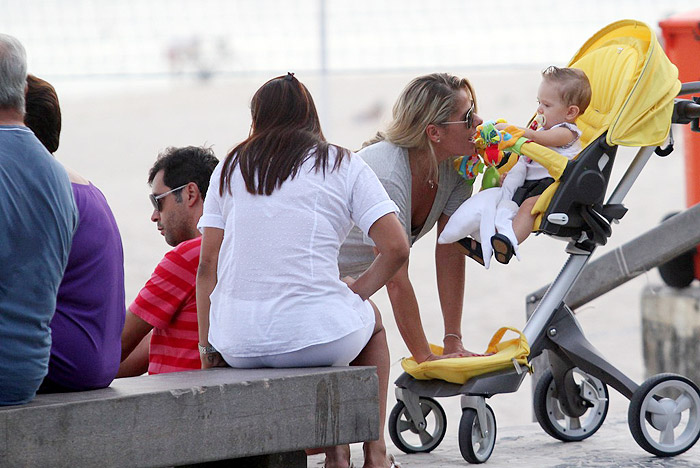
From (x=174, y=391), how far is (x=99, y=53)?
353 inches

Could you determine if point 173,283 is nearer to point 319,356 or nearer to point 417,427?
point 319,356

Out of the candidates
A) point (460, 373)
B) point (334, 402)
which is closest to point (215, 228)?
point (334, 402)

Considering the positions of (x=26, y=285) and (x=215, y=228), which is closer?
(x=26, y=285)

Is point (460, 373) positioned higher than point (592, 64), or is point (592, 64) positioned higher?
point (592, 64)

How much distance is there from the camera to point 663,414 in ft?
12.4

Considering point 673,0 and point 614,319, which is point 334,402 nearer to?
point 614,319

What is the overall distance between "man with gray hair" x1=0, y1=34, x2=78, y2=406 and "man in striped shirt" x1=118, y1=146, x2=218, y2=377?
826 mm

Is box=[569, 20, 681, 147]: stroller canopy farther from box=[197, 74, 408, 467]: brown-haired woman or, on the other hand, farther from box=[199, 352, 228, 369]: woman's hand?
box=[199, 352, 228, 369]: woman's hand

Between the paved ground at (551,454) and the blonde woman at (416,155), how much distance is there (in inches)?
13.7

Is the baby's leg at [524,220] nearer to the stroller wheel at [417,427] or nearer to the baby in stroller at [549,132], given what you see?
the baby in stroller at [549,132]

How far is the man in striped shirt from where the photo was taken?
356 cm

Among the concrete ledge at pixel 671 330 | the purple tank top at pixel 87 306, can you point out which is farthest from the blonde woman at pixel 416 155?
the concrete ledge at pixel 671 330

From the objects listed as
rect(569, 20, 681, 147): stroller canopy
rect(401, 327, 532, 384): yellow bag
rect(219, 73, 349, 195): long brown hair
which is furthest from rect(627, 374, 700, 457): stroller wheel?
rect(219, 73, 349, 195): long brown hair

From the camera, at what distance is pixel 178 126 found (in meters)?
21.0
